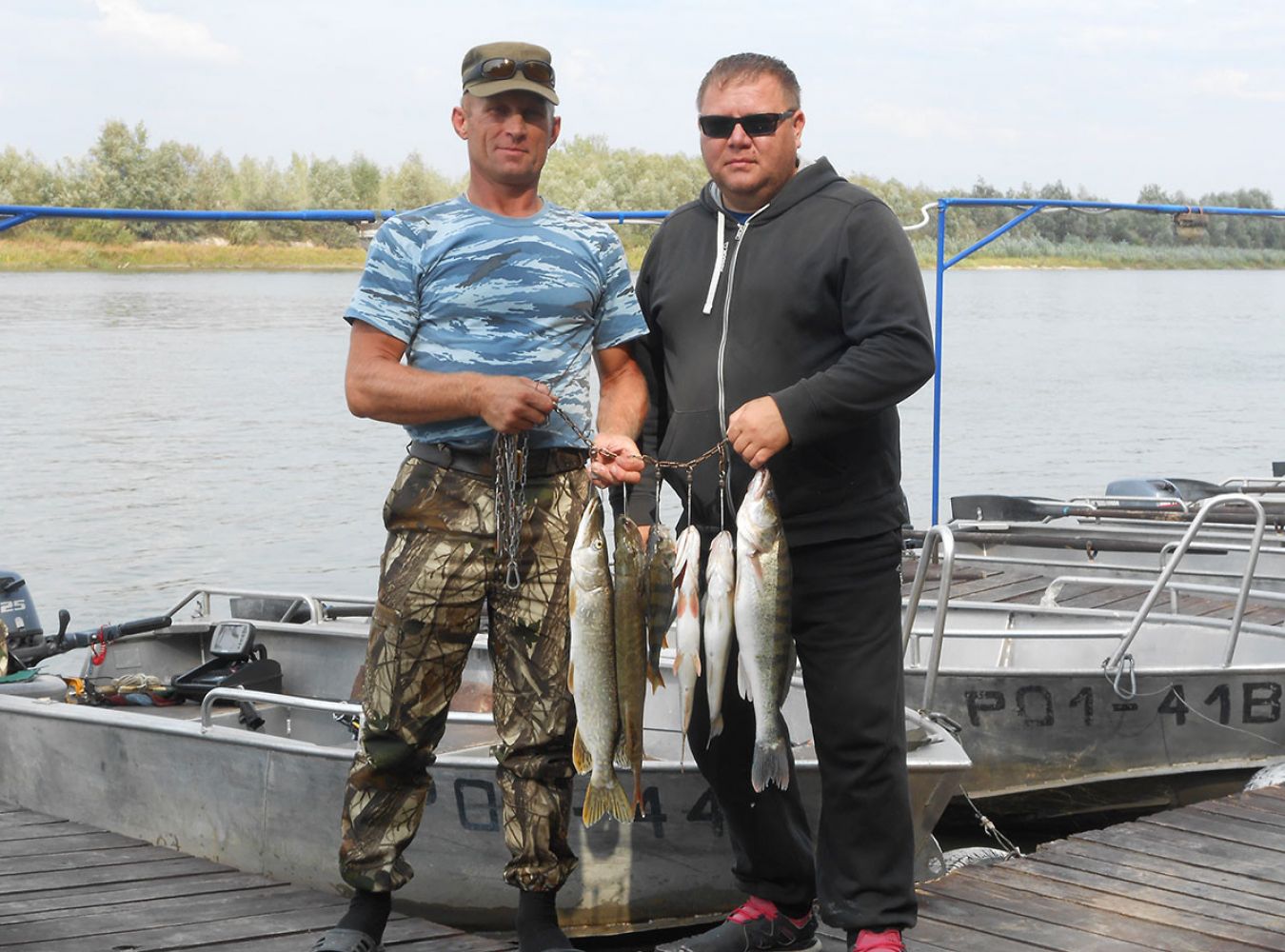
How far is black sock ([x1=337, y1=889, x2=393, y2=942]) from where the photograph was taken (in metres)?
4.34

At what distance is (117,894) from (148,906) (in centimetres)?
24

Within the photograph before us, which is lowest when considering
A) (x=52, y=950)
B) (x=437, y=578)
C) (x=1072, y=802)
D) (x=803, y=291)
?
(x=1072, y=802)

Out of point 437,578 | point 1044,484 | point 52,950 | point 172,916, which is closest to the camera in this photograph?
point 437,578

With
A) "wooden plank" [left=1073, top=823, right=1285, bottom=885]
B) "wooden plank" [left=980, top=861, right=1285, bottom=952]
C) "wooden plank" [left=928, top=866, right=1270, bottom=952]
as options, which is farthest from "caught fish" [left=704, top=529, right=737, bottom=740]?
"wooden plank" [left=1073, top=823, right=1285, bottom=885]

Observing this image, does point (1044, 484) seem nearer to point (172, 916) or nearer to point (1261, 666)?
point (1261, 666)

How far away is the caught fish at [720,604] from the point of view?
3.84 metres

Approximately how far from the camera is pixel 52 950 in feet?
16.1

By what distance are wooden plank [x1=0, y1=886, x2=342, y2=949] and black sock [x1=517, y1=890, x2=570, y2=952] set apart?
125 centimetres

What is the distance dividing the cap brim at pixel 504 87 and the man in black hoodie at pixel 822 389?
43 cm

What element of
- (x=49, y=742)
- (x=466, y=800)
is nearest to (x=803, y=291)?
(x=466, y=800)

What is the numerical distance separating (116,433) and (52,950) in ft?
74.2

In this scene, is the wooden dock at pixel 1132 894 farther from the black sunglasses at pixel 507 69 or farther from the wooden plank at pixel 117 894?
the black sunglasses at pixel 507 69

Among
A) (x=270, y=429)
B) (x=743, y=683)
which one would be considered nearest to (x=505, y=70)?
(x=743, y=683)

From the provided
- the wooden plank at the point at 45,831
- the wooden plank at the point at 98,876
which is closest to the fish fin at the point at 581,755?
the wooden plank at the point at 98,876
